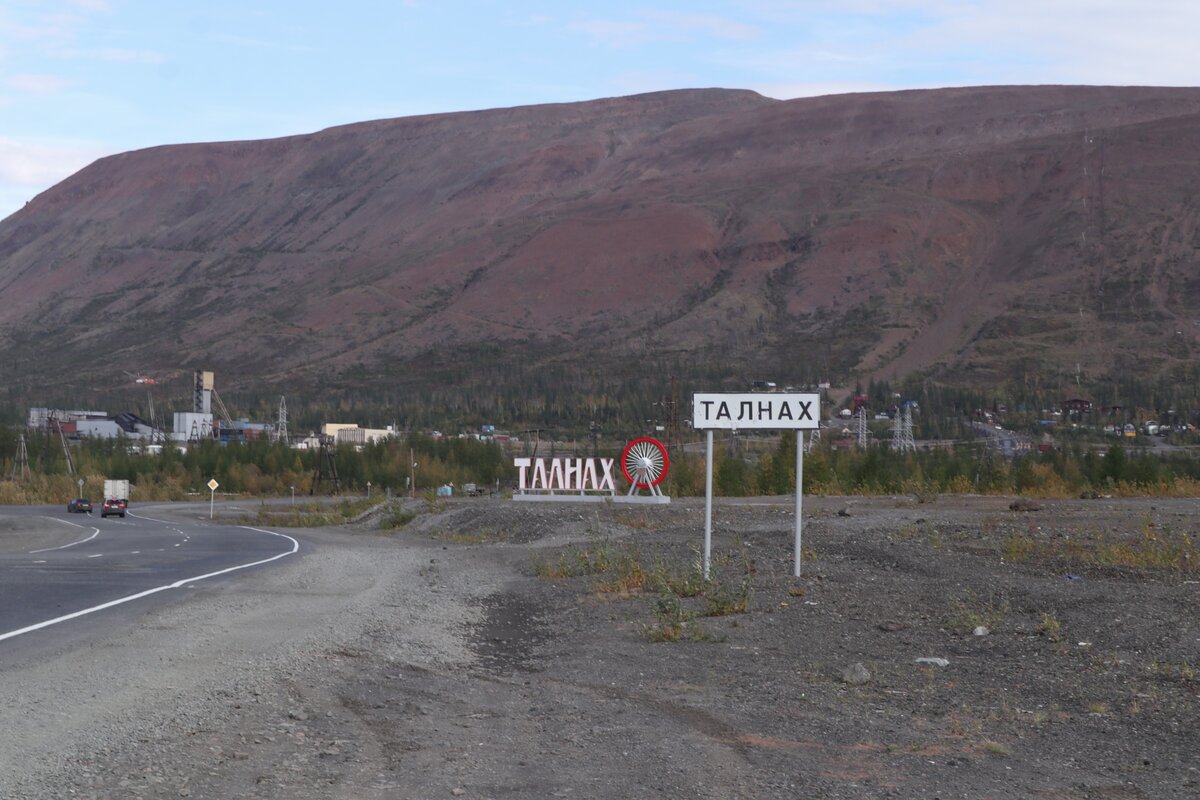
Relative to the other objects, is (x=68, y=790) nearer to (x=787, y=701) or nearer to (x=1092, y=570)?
(x=787, y=701)

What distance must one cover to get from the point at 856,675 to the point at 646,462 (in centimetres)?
3090

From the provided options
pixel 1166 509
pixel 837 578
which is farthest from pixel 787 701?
pixel 1166 509

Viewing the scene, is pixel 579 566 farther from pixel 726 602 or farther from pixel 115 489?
pixel 115 489

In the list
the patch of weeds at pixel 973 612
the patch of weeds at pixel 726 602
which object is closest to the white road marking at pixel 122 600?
the patch of weeds at pixel 726 602

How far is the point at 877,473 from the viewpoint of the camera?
55094mm

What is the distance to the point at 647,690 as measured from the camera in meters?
10.9

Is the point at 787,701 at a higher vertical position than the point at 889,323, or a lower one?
lower

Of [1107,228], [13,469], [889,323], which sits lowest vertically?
[13,469]

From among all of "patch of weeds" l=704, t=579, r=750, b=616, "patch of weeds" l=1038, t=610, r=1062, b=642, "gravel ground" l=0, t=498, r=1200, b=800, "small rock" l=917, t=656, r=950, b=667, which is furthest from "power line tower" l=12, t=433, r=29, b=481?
"small rock" l=917, t=656, r=950, b=667

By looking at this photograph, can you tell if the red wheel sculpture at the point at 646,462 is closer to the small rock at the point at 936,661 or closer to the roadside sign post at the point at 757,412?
the roadside sign post at the point at 757,412

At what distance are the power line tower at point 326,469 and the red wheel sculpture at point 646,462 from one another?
187ft

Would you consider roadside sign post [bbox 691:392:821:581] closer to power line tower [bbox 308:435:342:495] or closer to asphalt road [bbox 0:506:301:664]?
asphalt road [bbox 0:506:301:664]

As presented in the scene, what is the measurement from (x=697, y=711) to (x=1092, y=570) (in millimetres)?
10840

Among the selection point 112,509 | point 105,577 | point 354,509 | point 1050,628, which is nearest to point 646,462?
point 105,577
